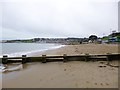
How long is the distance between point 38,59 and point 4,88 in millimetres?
7553

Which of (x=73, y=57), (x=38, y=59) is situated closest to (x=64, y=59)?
(x=73, y=57)

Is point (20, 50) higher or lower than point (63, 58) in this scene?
lower

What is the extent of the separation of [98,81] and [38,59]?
802 centimetres

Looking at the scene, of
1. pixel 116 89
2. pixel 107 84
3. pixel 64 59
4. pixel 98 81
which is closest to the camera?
pixel 116 89

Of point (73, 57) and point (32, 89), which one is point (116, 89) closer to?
point (32, 89)

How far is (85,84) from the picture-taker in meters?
7.24

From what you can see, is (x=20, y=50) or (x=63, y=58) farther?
(x=20, y=50)

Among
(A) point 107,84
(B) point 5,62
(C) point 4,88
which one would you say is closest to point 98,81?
(A) point 107,84

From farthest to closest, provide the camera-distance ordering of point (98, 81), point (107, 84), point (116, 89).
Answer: point (98, 81) < point (107, 84) < point (116, 89)

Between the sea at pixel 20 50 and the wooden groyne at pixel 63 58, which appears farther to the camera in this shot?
the sea at pixel 20 50

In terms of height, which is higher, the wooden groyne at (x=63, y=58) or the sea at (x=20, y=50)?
the wooden groyne at (x=63, y=58)

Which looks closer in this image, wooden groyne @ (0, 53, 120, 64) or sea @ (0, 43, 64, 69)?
wooden groyne @ (0, 53, 120, 64)

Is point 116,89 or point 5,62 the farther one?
point 5,62

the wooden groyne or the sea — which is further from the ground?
the wooden groyne
